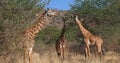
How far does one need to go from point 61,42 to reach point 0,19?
26.0 ft

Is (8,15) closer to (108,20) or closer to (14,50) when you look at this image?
(14,50)

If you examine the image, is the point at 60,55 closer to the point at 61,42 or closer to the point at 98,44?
the point at 61,42

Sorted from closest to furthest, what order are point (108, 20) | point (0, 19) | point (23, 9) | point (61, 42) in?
point (0, 19), point (23, 9), point (61, 42), point (108, 20)

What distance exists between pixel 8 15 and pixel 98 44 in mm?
9993

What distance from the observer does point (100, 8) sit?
28.9 m

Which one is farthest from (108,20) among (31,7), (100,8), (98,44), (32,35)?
(31,7)

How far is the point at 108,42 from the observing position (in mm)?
29547

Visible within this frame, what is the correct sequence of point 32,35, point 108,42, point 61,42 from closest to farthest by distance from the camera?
point 32,35 → point 61,42 → point 108,42

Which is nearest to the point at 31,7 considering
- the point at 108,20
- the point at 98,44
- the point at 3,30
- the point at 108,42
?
the point at 3,30

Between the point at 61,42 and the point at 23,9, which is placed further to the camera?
the point at 61,42

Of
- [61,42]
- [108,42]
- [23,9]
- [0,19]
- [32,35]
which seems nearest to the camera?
[0,19]

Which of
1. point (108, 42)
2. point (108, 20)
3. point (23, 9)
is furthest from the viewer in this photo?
point (108, 42)

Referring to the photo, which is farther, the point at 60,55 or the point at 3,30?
the point at 60,55

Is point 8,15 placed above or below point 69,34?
above
